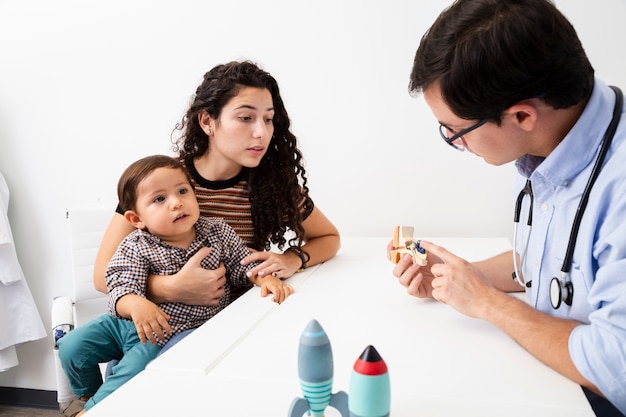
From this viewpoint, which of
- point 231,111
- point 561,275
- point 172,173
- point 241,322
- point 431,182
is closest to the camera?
point 561,275

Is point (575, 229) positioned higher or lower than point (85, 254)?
higher

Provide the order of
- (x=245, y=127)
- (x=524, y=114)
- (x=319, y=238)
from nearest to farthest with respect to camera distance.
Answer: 1. (x=524, y=114)
2. (x=245, y=127)
3. (x=319, y=238)

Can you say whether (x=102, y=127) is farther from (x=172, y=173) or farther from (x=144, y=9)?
(x=172, y=173)

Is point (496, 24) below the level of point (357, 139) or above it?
above

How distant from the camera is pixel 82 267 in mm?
2010

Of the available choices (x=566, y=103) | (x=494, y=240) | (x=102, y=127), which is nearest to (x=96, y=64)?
(x=102, y=127)

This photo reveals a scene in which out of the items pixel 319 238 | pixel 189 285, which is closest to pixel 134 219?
pixel 189 285

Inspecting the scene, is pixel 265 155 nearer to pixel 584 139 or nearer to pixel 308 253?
pixel 308 253

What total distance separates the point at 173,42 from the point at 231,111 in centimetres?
104

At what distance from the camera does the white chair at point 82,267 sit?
6.50 feet

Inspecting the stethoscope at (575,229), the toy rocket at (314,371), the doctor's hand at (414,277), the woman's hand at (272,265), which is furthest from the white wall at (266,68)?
the toy rocket at (314,371)

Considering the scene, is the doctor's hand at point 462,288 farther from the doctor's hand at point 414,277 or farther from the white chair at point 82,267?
the white chair at point 82,267

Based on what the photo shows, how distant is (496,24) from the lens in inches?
35.6

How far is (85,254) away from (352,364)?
57.8 inches
